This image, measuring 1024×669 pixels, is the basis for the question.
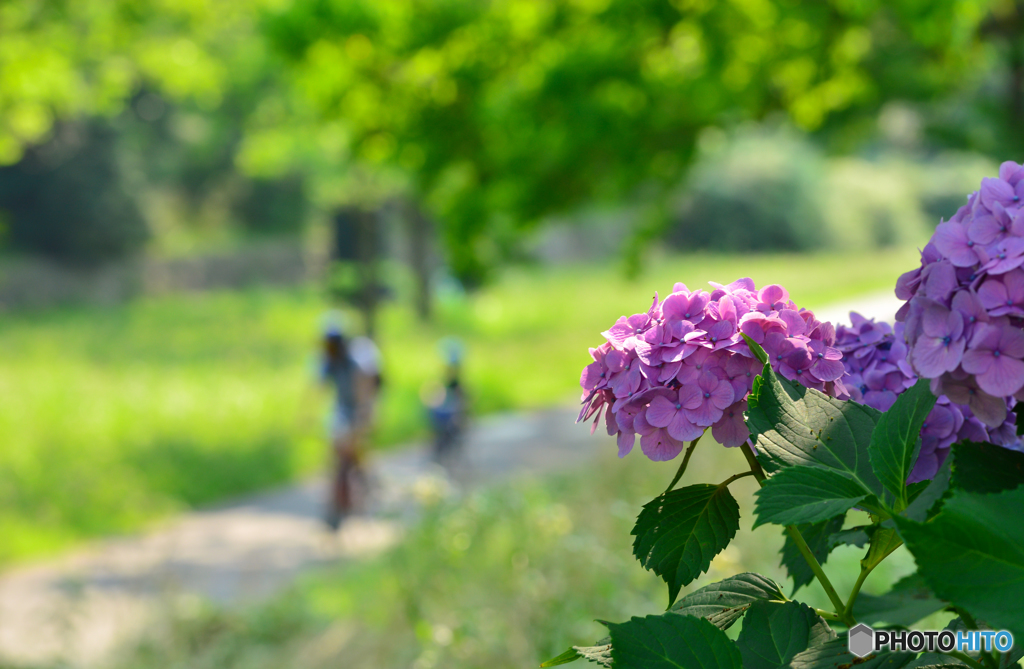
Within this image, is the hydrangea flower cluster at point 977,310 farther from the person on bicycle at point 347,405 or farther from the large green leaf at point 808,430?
the person on bicycle at point 347,405

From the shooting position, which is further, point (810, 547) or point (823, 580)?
point (810, 547)

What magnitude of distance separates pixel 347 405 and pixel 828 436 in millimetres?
6303

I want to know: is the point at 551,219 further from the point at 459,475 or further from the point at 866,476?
the point at 866,476

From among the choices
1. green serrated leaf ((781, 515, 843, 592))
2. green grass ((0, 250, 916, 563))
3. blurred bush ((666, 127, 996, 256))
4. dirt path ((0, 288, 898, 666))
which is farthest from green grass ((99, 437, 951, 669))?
blurred bush ((666, 127, 996, 256))

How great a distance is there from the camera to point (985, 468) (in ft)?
2.85

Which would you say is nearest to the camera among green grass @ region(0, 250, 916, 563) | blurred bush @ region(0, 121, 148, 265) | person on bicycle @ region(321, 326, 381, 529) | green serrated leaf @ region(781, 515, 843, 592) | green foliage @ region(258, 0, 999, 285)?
green serrated leaf @ region(781, 515, 843, 592)

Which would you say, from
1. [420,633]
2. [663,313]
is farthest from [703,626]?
[420,633]

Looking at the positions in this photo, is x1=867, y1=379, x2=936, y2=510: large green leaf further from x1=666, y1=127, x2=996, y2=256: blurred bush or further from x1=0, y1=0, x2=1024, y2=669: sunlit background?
x1=666, y1=127, x2=996, y2=256: blurred bush

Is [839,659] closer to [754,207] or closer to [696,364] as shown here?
[696,364]

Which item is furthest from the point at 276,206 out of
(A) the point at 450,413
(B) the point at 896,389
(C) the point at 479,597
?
(B) the point at 896,389

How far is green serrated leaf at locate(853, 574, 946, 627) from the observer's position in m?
1.26

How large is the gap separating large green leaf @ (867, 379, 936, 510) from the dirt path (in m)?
1.46

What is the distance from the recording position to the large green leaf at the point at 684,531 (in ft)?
3.10

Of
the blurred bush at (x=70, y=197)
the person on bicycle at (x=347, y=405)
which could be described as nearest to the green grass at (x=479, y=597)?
the person on bicycle at (x=347, y=405)
